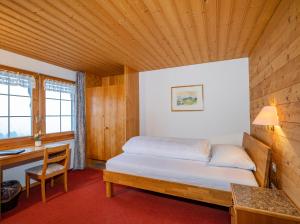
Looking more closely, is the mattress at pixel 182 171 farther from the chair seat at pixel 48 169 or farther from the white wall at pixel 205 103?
the white wall at pixel 205 103

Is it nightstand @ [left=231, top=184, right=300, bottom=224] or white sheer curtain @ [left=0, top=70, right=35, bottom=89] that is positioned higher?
white sheer curtain @ [left=0, top=70, right=35, bottom=89]

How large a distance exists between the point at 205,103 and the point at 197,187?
190 cm

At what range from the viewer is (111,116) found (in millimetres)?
3615

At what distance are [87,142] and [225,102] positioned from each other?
10.6 feet

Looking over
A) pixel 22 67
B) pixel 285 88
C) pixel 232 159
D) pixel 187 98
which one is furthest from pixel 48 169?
pixel 285 88

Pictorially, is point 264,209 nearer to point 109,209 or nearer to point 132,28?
point 109,209

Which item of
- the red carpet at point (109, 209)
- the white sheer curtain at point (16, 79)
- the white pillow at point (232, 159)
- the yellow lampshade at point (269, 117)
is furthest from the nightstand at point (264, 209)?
the white sheer curtain at point (16, 79)

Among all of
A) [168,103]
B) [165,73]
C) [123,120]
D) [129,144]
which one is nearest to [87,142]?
[123,120]

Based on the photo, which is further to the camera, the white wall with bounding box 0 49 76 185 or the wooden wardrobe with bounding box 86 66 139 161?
the wooden wardrobe with bounding box 86 66 139 161

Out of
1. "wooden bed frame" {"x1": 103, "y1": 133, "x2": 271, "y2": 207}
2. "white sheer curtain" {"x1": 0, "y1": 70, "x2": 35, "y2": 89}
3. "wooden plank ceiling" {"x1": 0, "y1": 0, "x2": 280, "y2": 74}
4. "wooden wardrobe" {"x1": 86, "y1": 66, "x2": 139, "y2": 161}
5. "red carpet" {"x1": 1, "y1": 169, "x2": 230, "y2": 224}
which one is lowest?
"red carpet" {"x1": 1, "y1": 169, "x2": 230, "y2": 224}

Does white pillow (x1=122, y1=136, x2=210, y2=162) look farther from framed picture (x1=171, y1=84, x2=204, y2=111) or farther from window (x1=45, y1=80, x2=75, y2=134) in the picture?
window (x1=45, y1=80, x2=75, y2=134)

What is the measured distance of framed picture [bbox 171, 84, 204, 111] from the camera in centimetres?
337

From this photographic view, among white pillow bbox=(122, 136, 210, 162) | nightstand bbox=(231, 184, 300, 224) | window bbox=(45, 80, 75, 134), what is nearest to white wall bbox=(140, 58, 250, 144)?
white pillow bbox=(122, 136, 210, 162)

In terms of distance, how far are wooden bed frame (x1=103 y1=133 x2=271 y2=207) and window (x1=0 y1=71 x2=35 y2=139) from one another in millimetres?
1775
